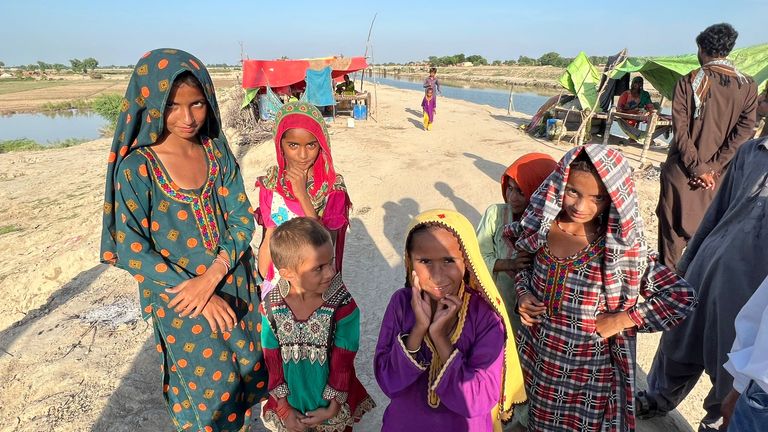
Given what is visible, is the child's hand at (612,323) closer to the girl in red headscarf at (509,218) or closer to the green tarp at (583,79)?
the girl in red headscarf at (509,218)

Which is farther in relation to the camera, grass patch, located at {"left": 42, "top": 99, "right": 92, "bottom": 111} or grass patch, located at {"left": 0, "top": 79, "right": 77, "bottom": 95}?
grass patch, located at {"left": 0, "top": 79, "right": 77, "bottom": 95}

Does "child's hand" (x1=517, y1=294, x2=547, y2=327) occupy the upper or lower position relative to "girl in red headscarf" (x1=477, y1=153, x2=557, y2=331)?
lower

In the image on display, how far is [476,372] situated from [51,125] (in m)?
33.8

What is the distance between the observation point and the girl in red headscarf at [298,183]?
2.32 metres

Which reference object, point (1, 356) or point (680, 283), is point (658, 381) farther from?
point (1, 356)

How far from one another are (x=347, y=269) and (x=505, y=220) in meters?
2.69

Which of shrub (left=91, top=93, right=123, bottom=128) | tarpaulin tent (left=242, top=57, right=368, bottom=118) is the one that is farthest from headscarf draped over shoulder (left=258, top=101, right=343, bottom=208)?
shrub (left=91, top=93, right=123, bottom=128)

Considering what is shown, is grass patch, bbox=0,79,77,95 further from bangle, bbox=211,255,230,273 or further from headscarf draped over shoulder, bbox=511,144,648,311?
headscarf draped over shoulder, bbox=511,144,648,311

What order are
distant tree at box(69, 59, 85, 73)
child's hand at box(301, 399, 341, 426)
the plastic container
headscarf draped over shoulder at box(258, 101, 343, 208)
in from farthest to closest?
distant tree at box(69, 59, 85, 73)
the plastic container
headscarf draped over shoulder at box(258, 101, 343, 208)
child's hand at box(301, 399, 341, 426)

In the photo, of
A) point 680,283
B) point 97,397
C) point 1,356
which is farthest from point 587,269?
point 1,356

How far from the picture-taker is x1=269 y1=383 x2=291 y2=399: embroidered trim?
5.76ft

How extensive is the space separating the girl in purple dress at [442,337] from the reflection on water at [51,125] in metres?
25.3

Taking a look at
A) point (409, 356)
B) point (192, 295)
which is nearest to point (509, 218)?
point (409, 356)

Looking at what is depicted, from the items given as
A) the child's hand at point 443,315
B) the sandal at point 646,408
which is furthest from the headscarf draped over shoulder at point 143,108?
the sandal at point 646,408
